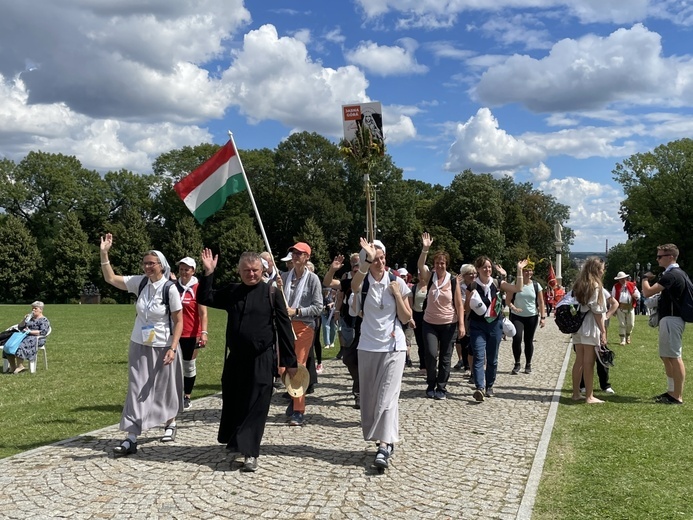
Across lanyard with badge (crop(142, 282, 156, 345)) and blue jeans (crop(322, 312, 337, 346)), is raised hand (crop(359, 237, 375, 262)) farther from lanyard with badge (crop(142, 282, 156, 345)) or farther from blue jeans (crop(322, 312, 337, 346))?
blue jeans (crop(322, 312, 337, 346))

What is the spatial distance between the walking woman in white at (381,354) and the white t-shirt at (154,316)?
1973mm

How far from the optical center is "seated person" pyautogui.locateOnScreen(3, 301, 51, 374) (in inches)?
490

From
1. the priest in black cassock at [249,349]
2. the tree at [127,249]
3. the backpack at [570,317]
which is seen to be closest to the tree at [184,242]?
the tree at [127,249]

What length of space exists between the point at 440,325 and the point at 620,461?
3.68 metres

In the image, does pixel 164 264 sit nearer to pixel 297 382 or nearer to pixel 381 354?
pixel 297 382

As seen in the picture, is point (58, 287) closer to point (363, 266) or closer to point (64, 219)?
point (64, 219)

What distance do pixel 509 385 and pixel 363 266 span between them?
5.27 m

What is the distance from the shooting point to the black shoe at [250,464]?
229 inches

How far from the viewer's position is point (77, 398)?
976 centimetres

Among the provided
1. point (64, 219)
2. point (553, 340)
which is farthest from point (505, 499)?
point (64, 219)

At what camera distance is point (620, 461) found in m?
6.14

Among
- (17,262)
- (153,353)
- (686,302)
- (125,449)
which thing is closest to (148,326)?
(153,353)

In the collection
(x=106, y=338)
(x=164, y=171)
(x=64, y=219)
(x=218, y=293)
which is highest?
(x=164, y=171)

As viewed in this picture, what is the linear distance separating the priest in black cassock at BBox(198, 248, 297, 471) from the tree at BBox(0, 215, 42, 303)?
203 feet
